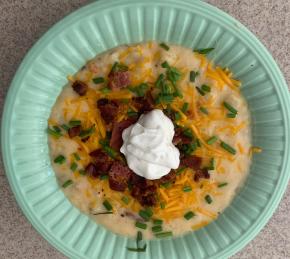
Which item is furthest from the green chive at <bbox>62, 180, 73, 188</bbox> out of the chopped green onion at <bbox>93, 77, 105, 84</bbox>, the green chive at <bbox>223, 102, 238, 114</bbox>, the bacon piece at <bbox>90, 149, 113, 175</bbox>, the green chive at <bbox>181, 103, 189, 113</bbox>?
the green chive at <bbox>223, 102, 238, 114</bbox>

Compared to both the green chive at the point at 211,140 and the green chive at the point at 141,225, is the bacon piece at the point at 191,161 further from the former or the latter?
the green chive at the point at 141,225

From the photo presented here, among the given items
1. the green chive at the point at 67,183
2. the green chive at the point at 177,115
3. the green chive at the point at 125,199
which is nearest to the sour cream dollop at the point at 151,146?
the green chive at the point at 177,115

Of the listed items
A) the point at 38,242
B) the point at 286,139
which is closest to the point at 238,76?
the point at 286,139

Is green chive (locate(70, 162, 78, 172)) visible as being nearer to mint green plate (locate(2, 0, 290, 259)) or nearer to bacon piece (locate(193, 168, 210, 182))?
mint green plate (locate(2, 0, 290, 259))

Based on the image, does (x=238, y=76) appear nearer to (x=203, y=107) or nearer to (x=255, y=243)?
(x=203, y=107)

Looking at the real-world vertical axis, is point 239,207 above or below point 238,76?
below

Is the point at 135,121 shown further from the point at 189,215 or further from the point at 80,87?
the point at 189,215

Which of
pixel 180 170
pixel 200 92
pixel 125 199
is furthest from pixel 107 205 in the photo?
pixel 200 92
